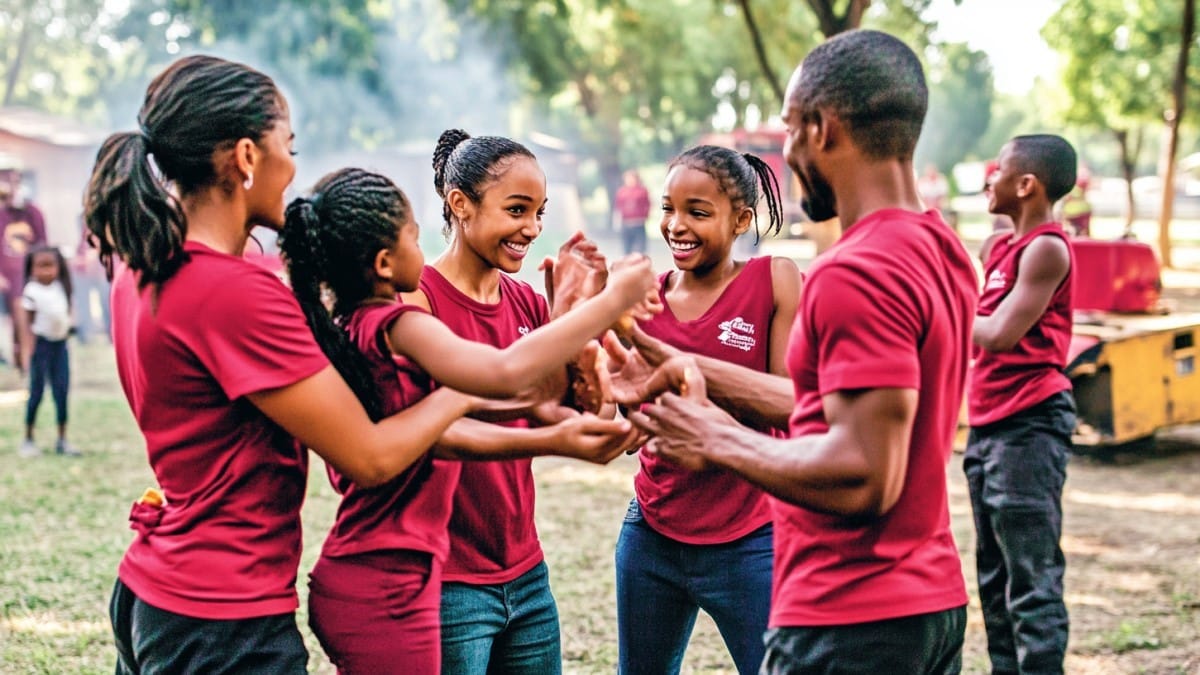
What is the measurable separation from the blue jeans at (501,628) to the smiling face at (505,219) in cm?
88

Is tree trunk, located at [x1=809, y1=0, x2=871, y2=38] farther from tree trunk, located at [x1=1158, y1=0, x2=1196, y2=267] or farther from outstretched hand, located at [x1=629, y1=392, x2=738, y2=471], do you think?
outstretched hand, located at [x1=629, y1=392, x2=738, y2=471]

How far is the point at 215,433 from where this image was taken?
2.39 metres

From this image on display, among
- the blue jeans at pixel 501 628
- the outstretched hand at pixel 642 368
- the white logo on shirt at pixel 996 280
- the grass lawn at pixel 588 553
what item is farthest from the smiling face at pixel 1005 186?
the blue jeans at pixel 501 628

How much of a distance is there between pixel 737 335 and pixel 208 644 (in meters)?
1.75

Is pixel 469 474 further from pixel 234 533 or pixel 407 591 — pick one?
pixel 234 533

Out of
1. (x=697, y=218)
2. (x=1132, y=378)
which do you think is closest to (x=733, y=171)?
(x=697, y=218)

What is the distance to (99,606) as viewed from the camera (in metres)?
6.07

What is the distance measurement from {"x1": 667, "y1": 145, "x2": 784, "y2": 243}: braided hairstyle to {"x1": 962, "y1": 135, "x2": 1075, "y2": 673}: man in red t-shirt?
4.35 feet

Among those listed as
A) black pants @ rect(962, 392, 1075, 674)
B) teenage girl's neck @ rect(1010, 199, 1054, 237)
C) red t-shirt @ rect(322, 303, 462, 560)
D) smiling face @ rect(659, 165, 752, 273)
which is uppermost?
smiling face @ rect(659, 165, 752, 273)

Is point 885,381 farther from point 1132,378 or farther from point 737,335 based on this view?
point 1132,378

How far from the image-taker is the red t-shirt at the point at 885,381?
214 centimetres

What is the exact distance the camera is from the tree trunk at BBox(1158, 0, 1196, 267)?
19.1 m

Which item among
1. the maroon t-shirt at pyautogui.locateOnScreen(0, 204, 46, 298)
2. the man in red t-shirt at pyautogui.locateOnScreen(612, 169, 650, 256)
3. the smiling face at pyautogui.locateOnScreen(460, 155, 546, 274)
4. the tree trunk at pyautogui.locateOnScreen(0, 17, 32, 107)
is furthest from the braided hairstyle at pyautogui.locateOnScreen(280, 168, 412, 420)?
the tree trunk at pyautogui.locateOnScreen(0, 17, 32, 107)

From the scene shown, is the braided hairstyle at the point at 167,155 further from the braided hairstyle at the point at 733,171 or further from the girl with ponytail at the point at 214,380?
the braided hairstyle at the point at 733,171
